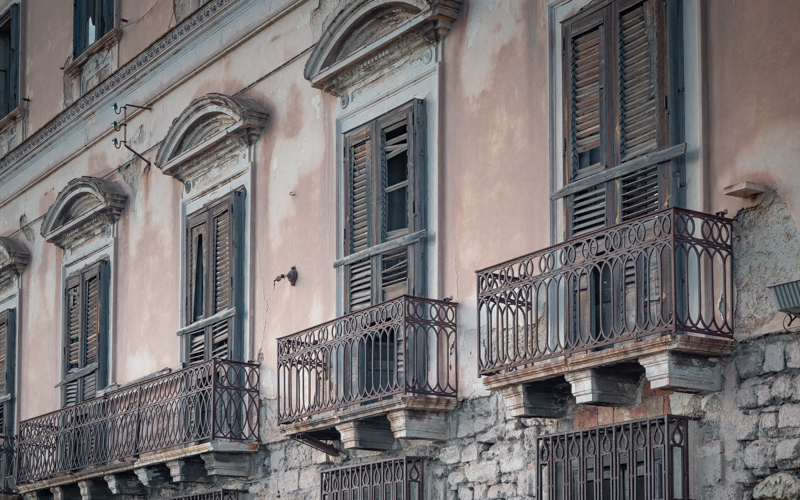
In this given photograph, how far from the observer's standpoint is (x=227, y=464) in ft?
43.8

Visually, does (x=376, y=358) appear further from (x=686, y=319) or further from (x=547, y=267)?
(x=686, y=319)

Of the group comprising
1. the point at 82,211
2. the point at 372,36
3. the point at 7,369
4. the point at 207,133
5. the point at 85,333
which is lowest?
the point at 7,369

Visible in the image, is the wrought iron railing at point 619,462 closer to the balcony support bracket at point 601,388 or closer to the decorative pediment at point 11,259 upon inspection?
the balcony support bracket at point 601,388

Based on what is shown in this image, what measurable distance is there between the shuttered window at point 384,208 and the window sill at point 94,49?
220 inches

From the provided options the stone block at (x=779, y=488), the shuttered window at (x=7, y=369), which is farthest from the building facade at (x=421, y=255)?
the shuttered window at (x=7, y=369)

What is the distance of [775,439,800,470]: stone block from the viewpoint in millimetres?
8266

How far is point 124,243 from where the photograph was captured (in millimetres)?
16406

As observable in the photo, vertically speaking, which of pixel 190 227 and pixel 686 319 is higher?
Result: pixel 190 227

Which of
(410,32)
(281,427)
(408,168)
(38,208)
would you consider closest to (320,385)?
(281,427)

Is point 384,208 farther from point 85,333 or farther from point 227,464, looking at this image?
point 85,333

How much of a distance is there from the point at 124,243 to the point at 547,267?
7.81 meters

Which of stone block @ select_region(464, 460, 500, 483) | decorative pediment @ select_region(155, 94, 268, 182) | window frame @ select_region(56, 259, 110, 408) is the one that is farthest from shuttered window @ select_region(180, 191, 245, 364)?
stone block @ select_region(464, 460, 500, 483)

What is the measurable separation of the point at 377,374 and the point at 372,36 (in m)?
2.86

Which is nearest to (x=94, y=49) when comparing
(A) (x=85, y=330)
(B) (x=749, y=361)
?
(A) (x=85, y=330)
